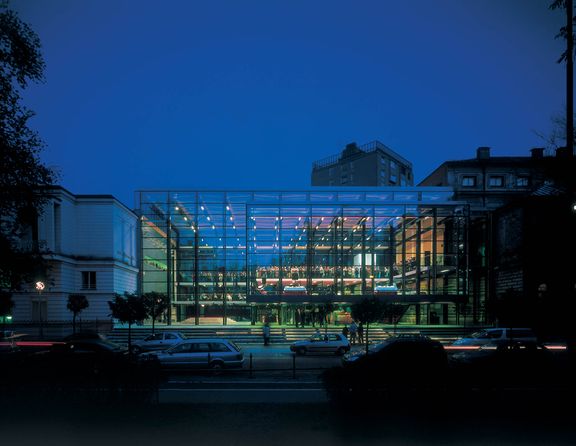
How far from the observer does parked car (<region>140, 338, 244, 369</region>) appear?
2064 centimetres

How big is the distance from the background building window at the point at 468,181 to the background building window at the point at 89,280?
42.1 metres

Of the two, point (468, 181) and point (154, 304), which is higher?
point (468, 181)

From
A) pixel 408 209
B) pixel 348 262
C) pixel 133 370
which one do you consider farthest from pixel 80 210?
pixel 133 370

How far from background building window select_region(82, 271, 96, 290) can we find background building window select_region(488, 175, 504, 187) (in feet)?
147

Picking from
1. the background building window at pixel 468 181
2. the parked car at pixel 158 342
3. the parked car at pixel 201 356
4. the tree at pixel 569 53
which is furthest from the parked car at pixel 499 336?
the background building window at pixel 468 181

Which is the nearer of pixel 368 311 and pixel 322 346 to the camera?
pixel 368 311

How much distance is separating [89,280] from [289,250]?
64.0 feet

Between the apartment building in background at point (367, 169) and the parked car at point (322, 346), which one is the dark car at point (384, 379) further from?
the apartment building in background at point (367, 169)

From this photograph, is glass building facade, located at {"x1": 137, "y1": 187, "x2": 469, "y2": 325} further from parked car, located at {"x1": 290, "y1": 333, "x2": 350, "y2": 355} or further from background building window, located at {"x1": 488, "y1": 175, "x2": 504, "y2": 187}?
parked car, located at {"x1": 290, "y1": 333, "x2": 350, "y2": 355}

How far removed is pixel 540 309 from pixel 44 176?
966 inches

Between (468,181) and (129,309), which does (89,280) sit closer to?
(129,309)

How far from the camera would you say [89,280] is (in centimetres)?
4484

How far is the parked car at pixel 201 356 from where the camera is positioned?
20641 mm

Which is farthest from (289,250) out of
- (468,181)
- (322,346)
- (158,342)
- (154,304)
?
(468,181)
